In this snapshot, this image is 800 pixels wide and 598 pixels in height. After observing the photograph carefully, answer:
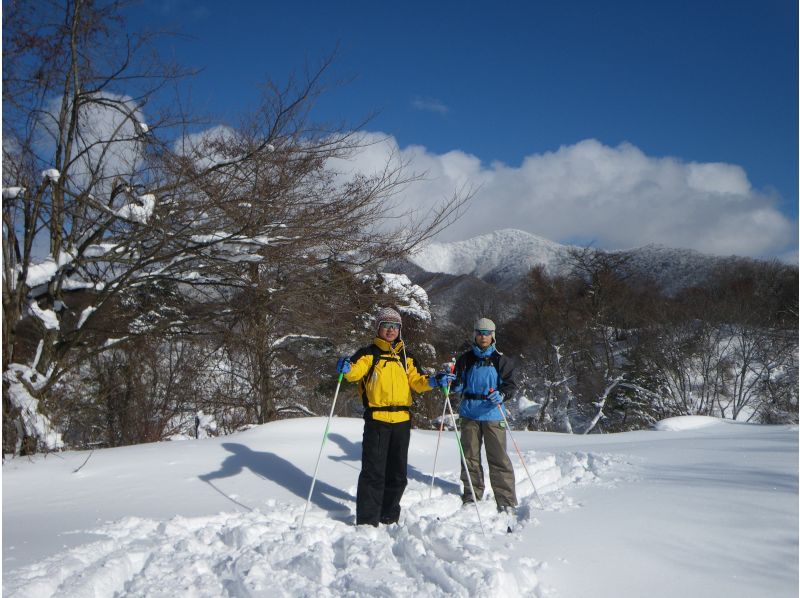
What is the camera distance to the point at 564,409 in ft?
110

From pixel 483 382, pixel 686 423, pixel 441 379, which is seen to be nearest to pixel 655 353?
pixel 686 423

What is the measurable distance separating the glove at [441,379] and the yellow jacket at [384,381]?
9 cm

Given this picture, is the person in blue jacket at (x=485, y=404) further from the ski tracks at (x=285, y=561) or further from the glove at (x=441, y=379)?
the ski tracks at (x=285, y=561)

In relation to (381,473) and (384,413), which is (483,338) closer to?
(384,413)

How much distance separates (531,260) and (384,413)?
8782 centimetres

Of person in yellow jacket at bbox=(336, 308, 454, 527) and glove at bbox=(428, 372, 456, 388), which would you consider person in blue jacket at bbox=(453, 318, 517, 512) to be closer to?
glove at bbox=(428, 372, 456, 388)

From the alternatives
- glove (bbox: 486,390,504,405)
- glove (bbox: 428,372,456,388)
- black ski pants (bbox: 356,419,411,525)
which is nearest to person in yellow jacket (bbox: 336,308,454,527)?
black ski pants (bbox: 356,419,411,525)

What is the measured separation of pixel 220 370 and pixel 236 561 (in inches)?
491

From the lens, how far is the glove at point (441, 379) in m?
4.99

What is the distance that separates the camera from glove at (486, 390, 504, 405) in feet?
16.8

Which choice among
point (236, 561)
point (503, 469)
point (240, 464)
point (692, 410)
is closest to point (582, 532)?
point (503, 469)

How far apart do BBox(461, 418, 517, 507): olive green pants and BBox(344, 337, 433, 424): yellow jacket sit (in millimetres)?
721

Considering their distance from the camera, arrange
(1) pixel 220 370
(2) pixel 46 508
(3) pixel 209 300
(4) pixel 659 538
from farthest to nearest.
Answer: (1) pixel 220 370
(3) pixel 209 300
(2) pixel 46 508
(4) pixel 659 538

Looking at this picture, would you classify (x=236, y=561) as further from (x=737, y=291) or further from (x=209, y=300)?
(x=737, y=291)
